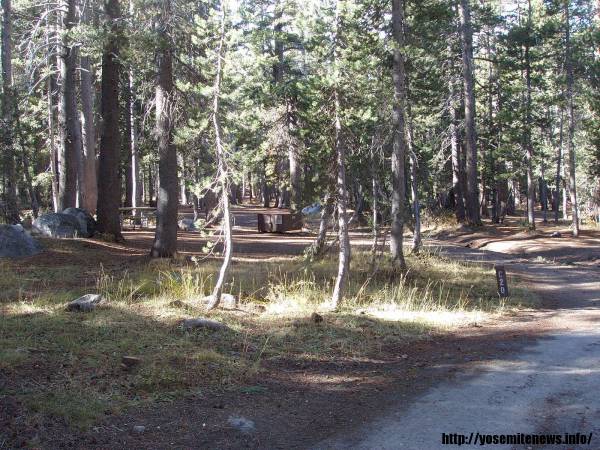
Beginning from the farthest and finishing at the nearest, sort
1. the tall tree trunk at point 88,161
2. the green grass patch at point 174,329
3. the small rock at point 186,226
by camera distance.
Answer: the small rock at point 186,226
the tall tree trunk at point 88,161
the green grass patch at point 174,329

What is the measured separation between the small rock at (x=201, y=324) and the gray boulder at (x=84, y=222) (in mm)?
11141

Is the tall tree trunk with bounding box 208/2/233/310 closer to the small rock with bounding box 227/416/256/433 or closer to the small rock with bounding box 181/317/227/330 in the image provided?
the small rock with bounding box 181/317/227/330

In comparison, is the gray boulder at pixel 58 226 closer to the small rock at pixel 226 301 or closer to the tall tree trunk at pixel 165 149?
the tall tree trunk at pixel 165 149

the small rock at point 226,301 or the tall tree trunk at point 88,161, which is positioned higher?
the tall tree trunk at point 88,161

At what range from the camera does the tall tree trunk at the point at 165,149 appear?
12727mm

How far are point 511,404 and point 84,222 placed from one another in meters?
15.5

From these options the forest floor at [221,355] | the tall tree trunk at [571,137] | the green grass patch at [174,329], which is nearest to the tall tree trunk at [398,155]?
the green grass patch at [174,329]

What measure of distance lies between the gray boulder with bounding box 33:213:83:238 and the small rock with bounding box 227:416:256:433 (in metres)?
13.9

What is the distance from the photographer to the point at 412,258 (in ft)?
60.6

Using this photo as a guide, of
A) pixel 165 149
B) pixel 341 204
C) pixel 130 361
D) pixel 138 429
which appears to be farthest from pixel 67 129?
pixel 138 429

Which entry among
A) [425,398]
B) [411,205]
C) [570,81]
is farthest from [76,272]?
[570,81]

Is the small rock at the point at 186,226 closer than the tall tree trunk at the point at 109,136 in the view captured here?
No

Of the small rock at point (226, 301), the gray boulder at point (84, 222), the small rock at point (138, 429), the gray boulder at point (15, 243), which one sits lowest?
the small rock at point (138, 429)

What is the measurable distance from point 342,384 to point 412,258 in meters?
12.4
